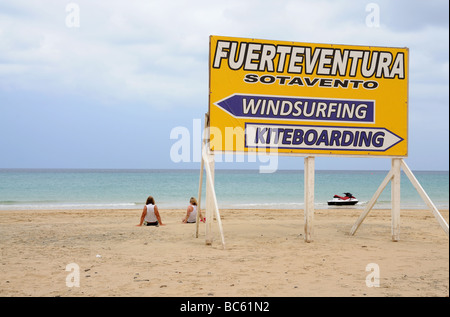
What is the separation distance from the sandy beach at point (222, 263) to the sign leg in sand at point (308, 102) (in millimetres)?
1260

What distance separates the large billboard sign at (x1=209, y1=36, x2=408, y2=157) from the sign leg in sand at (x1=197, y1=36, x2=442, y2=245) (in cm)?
3

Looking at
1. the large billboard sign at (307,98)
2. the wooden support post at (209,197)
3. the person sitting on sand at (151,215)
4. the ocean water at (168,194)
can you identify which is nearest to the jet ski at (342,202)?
the ocean water at (168,194)

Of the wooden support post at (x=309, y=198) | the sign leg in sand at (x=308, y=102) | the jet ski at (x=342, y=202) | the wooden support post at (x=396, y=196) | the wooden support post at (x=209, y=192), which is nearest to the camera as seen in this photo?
the wooden support post at (x=209, y=192)

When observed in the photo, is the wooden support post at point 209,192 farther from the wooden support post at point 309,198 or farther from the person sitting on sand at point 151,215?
the person sitting on sand at point 151,215

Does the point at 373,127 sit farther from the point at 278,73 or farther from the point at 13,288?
the point at 13,288

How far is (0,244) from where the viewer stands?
11.9 meters

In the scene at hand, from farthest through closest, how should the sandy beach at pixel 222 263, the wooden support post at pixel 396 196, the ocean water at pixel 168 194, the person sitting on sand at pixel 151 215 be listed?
the ocean water at pixel 168 194 → the person sitting on sand at pixel 151 215 → the wooden support post at pixel 396 196 → the sandy beach at pixel 222 263

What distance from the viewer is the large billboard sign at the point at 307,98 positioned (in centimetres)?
1175

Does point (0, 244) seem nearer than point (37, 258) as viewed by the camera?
No

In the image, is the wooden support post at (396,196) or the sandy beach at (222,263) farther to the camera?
the wooden support post at (396,196)

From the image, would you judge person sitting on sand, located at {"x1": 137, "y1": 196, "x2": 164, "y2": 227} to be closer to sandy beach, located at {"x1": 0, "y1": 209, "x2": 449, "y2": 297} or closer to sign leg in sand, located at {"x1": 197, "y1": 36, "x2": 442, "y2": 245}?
sandy beach, located at {"x1": 0, "y1": 209, "x2": 449, "y2": 297}
